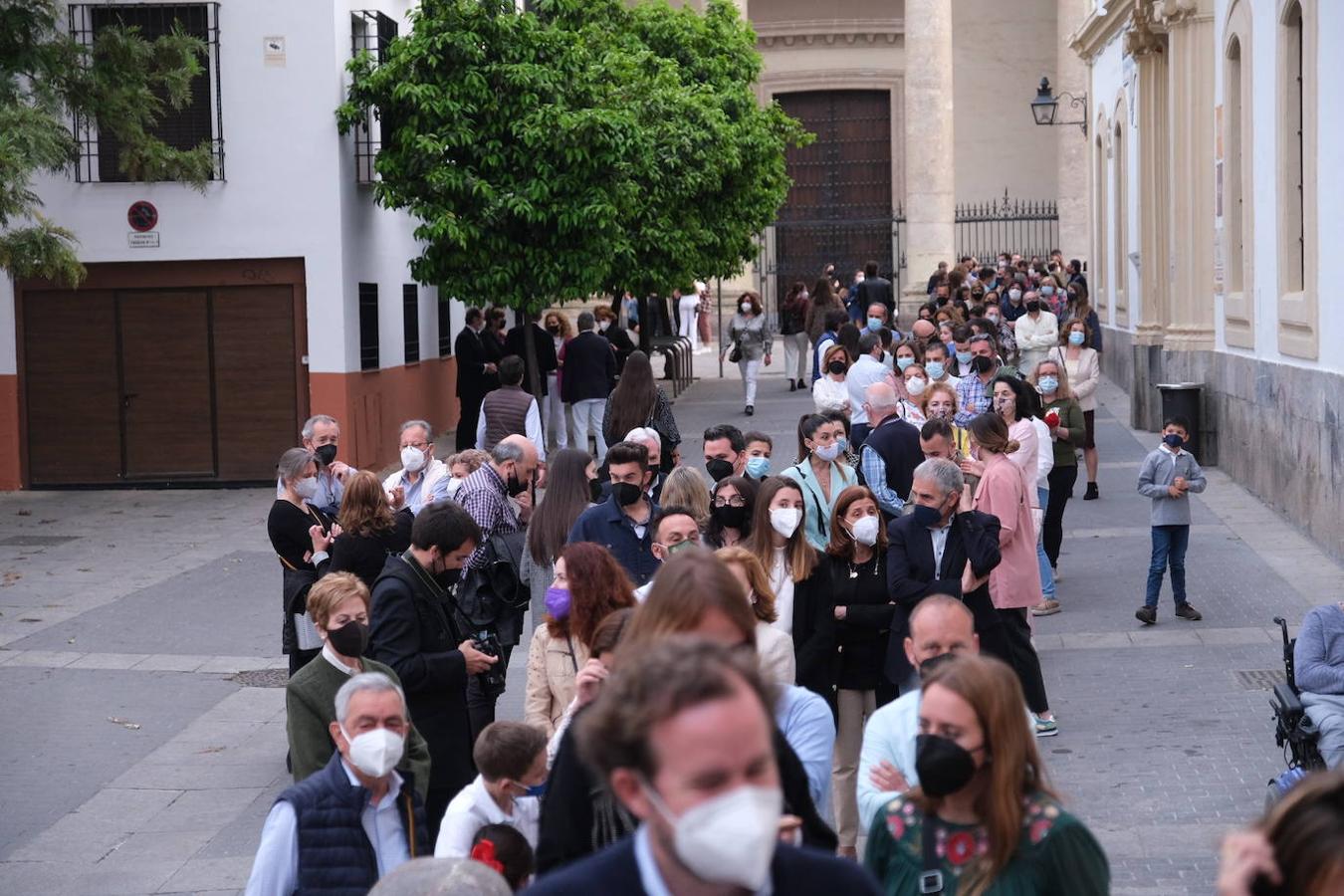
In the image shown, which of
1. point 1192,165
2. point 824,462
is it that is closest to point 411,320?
point 1192,165

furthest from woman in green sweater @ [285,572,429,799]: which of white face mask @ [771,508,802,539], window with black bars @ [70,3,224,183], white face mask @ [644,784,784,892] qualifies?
window with black bars @ [70,3,224,183]

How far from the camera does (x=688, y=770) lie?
8.24 ft

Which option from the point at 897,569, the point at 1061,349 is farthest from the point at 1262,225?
the point at 897,569

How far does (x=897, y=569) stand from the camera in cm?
786

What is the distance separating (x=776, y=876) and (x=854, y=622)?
5.06 meters

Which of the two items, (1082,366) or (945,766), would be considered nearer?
(945,766)

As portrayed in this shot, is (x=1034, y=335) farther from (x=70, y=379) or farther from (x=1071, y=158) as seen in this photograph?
(x=1071, y=158)

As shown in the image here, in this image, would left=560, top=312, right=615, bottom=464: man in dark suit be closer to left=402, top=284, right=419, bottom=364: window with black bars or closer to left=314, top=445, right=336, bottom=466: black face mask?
left=402, top=284, right=419, bottom=364: window with black bars

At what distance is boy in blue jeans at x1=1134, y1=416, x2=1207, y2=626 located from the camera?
12188 mm

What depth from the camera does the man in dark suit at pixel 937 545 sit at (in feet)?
25.5

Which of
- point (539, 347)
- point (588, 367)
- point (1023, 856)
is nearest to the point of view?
point (1023, 856)

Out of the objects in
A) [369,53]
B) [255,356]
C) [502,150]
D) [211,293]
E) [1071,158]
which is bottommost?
[255,356]

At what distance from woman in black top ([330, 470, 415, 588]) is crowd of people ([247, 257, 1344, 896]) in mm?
14

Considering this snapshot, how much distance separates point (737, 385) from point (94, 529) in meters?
17.0
